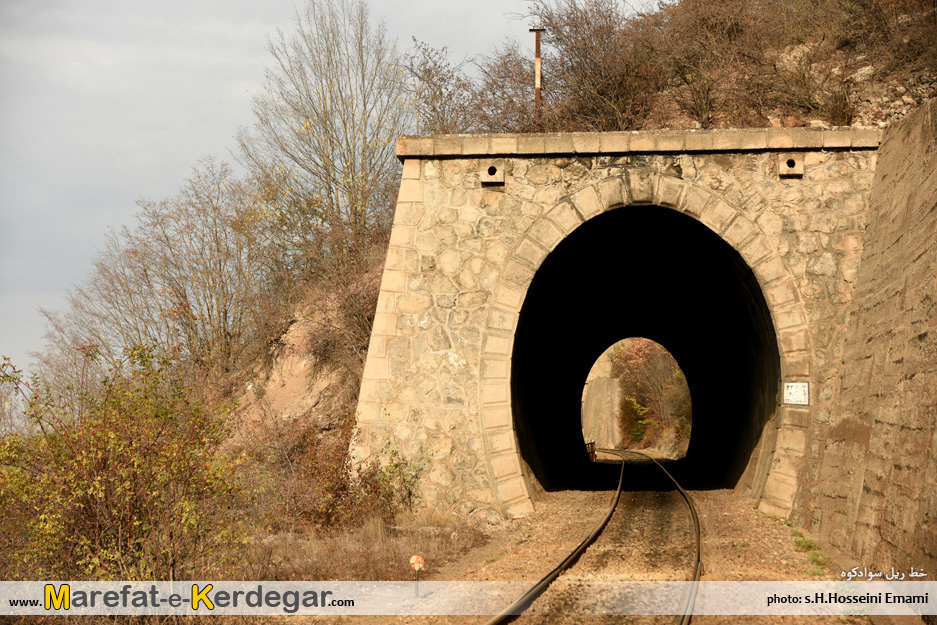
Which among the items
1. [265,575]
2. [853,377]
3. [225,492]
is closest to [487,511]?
[265,575]

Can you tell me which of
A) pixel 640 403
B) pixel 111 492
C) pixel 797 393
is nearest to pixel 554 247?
pixel 797 393

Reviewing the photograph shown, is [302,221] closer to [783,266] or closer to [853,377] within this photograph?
[783,266]

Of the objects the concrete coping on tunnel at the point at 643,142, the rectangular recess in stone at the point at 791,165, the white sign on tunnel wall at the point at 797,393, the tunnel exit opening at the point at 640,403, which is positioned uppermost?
the concrete coping on tunnel at the point at 643,142

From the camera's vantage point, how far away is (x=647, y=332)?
2011 centimetres

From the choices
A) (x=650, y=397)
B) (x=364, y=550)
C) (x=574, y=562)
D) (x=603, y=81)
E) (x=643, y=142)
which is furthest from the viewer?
(x=650, y=397)

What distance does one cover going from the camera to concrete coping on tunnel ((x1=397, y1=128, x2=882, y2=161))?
419 inches

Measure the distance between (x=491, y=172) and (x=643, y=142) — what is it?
92.8 inches

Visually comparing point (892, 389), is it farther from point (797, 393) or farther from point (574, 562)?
point (574, 562)

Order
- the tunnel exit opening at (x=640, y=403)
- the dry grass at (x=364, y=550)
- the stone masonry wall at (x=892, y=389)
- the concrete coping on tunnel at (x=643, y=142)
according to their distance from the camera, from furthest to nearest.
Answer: the tunnel exit opening at (x=640, y=403) → the concrete coping on tunnel at (x=643, y=142) → the dry grass at (x=364, y=550) → the stone masonry wall at (x=892, y=389)

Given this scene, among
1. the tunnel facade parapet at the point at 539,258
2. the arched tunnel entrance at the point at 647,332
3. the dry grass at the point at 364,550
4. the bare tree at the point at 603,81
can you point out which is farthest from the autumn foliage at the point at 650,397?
the dry grass at the point at 364,550

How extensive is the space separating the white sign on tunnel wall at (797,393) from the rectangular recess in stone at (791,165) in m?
3.11

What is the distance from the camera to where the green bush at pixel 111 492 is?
6051 millimetres

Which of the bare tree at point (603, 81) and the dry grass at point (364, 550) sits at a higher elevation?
the bare tree at point (603, 81)

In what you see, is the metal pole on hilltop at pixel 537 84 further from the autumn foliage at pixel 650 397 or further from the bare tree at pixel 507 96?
the autumn foliage at pixel 650 397
